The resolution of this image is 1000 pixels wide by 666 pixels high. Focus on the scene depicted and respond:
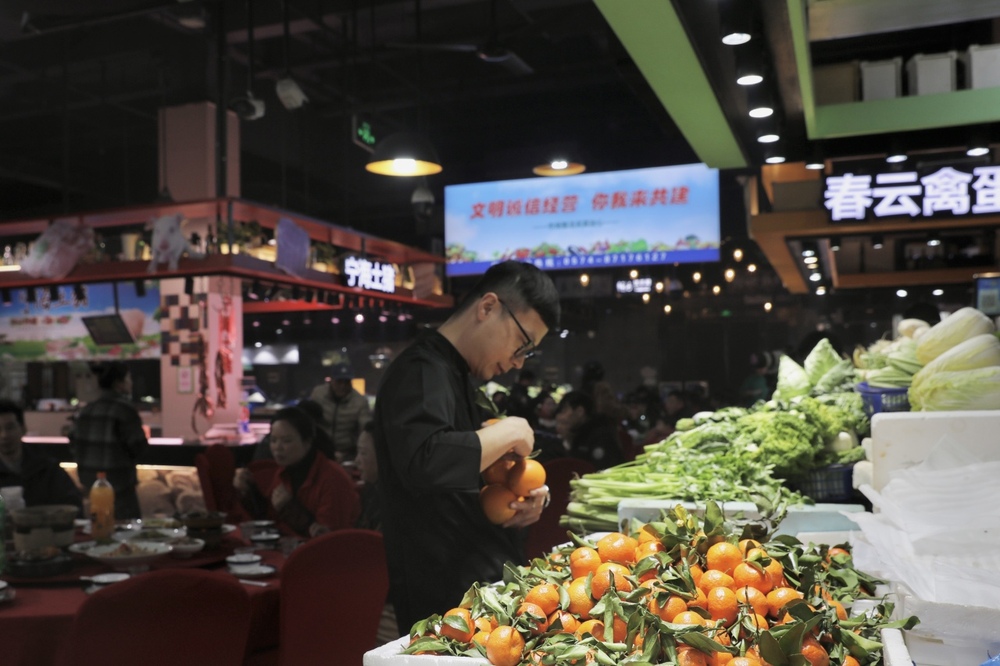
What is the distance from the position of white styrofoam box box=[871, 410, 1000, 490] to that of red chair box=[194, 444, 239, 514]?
544 centimetres

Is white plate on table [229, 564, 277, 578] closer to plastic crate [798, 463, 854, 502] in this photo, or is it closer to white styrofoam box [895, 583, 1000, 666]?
plastic crate [798, 463, 854, 502]

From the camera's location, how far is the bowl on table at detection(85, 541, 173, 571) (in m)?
3.81

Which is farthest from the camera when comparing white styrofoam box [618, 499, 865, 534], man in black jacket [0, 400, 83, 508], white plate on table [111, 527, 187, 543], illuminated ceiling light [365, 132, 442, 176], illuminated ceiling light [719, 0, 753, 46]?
illuminated ceiling light [365, 132, 442, 176]

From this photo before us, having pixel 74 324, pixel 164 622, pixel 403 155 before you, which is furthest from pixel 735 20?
pixel 74 324

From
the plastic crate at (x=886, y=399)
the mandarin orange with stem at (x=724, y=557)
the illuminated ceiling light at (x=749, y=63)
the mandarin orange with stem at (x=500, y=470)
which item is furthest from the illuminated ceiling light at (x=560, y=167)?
the mandarin orange with stem at (x=724, y=557)

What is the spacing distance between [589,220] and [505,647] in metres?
8.17

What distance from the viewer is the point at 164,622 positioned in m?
2.67

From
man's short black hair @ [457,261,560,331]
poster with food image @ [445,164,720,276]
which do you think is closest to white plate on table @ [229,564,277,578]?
man's short black hair @ [457,261,560,331]

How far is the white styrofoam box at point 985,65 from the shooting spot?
4.56m

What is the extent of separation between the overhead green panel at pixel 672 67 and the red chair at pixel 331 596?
2.14 m

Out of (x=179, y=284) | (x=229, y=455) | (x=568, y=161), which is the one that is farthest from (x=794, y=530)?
(x=179, y=284)

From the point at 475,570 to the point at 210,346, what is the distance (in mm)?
7354

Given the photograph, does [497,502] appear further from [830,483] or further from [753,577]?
[830,483]

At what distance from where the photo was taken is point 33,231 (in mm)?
9180
